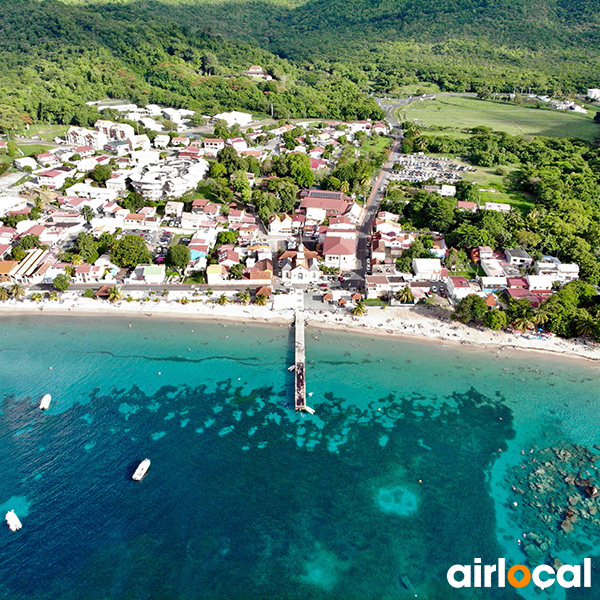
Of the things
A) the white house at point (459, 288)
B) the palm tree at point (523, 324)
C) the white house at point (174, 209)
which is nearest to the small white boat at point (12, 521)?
the white house at point (459, 288)

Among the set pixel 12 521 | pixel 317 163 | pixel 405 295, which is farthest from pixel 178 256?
pixel 317 163

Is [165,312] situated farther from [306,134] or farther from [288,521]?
[306,134]

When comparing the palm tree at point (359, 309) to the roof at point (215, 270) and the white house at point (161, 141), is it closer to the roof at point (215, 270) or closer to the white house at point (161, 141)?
the roof at point (215, 270)

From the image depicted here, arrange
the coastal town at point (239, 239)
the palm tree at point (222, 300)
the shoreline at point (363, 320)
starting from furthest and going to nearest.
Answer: the coastal town at point (239, 239)
the palm tree at point (222, 300)
the shoreline at point (363, 320)

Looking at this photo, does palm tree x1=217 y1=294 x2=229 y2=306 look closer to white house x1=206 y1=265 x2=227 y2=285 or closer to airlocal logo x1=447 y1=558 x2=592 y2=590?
white house x1=206 y1=265 x2=227 y2=285

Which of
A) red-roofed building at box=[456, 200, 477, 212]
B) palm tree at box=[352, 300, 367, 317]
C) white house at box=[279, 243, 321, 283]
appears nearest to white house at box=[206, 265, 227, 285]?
white house at box=[279, 243, 321, 283]

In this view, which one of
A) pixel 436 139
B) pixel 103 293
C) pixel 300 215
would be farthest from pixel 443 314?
pixel 436 139
